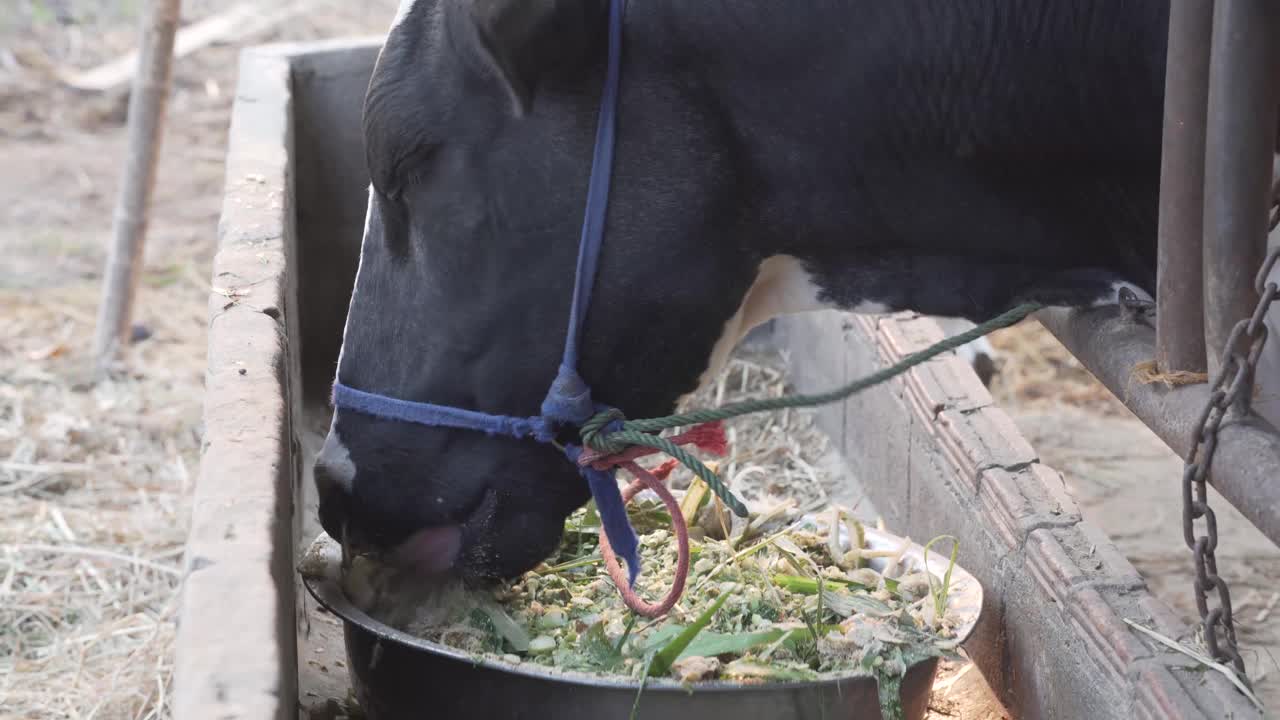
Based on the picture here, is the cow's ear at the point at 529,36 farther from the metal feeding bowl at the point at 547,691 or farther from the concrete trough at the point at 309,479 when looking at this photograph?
the metal feeding bowl at the point at 547,691

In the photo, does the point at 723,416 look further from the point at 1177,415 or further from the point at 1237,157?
the point at 1237,157

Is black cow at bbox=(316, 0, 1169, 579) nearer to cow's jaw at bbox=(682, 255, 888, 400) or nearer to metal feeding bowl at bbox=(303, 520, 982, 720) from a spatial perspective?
cow's jaw at bbox=(682, 255, 888, 400)

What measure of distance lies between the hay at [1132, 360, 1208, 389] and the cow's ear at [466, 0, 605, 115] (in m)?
0.86

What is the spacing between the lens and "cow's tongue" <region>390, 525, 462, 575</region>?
7.67 feet

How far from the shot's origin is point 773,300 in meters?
2.34

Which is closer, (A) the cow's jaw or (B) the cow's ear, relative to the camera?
(B) the cow's ear

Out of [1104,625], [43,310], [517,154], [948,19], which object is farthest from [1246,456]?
[43,310]

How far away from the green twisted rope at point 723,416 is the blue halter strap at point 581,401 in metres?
0.04

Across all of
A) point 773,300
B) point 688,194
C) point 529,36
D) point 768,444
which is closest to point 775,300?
point 773,300

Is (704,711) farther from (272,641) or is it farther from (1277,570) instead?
(1277,570)

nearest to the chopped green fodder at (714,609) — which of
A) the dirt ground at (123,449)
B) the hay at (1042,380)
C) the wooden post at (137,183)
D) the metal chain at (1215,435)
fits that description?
the dirt ground at (123,449)

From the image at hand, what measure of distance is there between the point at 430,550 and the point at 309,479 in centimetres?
132

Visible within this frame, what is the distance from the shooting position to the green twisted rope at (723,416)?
6.60 ft

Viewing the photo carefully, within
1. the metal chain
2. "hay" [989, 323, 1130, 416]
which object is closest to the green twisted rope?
the metal chain
